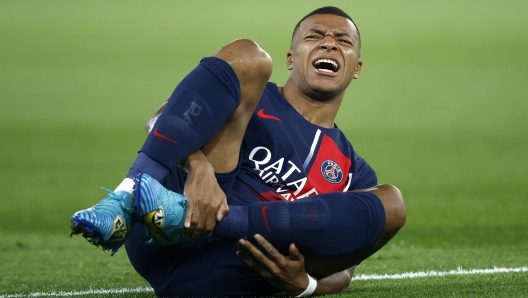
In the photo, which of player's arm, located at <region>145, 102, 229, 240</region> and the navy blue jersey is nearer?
player's arm, located at <region>145, 102, 229, 240</region>

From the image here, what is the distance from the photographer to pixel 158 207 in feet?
7.74

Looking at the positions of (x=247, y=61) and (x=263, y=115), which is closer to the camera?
(x=247, y=61)

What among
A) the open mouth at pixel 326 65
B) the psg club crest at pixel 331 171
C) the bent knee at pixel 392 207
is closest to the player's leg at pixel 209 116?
the psg club crest at pixel 331 171

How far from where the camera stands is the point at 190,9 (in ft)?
59.2

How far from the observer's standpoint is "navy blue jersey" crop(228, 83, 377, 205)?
3.00 m

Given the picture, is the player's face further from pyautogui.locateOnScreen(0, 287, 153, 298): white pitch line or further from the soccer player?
pyautogui.locateOnScreen(0, 287, 153, 298): white pitch line

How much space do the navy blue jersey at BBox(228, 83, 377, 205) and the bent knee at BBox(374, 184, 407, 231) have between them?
0.40 metres

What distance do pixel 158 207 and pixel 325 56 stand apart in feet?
4.21

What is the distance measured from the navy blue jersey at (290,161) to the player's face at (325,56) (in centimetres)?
18

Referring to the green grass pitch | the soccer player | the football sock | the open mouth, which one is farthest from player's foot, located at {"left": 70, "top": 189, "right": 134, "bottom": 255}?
the open mouth

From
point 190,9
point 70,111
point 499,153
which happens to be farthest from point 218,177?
point 190,9

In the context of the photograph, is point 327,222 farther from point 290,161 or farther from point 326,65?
point 326,65

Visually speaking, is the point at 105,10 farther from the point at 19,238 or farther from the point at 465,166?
the point at 19,238

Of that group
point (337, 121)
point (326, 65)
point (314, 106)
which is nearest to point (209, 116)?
point (314, 106)
